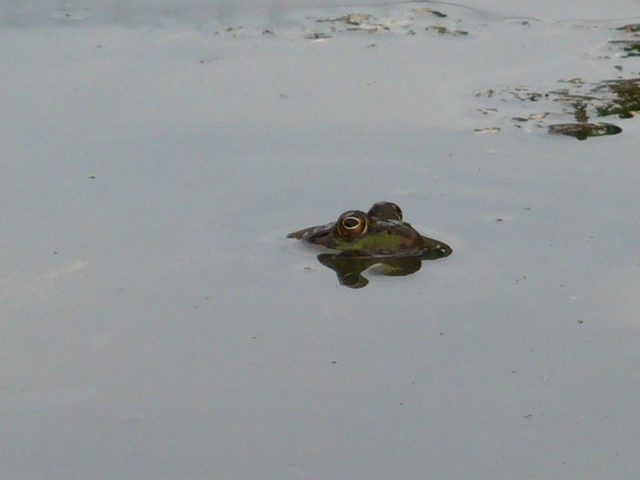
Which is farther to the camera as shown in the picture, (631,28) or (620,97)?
(631,28)

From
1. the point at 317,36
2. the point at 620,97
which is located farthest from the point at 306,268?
the point at 317,36

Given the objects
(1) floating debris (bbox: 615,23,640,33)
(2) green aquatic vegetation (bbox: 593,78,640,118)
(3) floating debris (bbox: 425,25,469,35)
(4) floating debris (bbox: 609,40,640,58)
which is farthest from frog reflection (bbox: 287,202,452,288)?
(1) floating debris (bbox: 615,23,640,33)

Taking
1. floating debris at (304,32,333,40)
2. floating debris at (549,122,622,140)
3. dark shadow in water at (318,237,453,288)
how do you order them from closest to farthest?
dark shadow in water at (318,237,453,288)
floating debris at (549,122,622,140)
floating debris at (304,32,333,40)

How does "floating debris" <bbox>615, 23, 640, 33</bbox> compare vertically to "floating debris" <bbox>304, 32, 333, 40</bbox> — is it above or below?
above

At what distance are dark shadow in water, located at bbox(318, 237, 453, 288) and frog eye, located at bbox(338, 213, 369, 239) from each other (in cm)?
11

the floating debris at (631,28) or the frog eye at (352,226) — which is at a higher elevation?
the floating debris at (631,28)

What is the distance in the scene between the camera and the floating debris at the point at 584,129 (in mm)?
7125

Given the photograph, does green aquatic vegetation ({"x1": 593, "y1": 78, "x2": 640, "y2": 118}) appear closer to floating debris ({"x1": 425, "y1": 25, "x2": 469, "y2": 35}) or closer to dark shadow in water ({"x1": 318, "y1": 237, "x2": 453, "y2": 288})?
floating debris ({"x1": 425, "y1": 25, "x2": 469, "y2": 35})

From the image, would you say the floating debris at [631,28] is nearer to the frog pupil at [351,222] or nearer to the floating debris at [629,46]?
the floating debris at [629,46]

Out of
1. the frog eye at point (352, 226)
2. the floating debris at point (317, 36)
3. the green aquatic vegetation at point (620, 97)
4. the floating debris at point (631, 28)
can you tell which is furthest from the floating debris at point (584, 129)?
the floating debris at point (317, 36)

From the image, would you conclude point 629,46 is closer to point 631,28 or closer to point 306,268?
point 631,28

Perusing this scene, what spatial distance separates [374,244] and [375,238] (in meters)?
0.03

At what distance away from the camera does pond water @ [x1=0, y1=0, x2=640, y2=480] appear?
3895 millimetres

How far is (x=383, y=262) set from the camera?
5.34 meters
